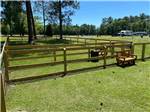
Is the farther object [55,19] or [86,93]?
[55,19]

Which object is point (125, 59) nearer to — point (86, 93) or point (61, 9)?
point (86, 93)

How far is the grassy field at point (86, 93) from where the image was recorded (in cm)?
543

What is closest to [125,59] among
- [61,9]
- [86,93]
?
[86,93]

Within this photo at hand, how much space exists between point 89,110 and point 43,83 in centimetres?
278

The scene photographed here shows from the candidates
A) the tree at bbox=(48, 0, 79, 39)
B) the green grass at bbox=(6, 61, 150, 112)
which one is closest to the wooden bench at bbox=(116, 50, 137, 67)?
the green grass at bbox=(6, 61, 150, 112)

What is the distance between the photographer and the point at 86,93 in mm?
6473

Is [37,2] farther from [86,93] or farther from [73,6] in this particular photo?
[86,93]

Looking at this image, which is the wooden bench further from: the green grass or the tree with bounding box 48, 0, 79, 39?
the tree with bounding box 48, 0, 79, 39

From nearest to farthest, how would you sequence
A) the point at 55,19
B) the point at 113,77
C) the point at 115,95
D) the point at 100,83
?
the point at 115,95 → the point at 100,83 → the point at 113,77 → the point at 55,19

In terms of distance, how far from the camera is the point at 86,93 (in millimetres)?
6473

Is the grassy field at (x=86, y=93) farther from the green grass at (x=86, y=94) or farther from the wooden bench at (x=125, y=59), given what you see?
the wooden bench at (x=125, y=59)

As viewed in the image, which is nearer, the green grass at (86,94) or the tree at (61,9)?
the green grass at (86,94)

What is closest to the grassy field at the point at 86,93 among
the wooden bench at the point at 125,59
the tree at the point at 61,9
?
the wooden bench at the point at 125,59

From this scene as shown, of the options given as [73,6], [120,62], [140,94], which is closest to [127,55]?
[120,62]
